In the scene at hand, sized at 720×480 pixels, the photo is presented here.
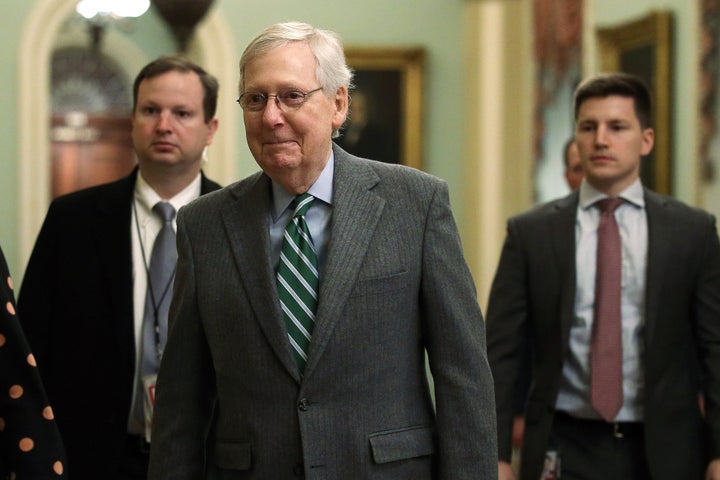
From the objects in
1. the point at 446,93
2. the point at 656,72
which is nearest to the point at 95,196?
the point at 656,72

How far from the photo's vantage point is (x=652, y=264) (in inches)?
186

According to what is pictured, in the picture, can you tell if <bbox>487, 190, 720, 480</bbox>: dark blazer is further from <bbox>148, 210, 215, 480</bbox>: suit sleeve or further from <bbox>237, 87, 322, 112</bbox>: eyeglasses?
<bbox>237, 87, 322, 112</bbox>: eyeglasses

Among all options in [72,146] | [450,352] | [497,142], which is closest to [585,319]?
[450,352]

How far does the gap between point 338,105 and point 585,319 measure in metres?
1.73

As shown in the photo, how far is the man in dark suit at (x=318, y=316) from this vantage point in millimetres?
3209

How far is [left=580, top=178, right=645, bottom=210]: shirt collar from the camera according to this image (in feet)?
16.0

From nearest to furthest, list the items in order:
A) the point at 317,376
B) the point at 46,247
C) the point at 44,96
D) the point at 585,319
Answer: the point at 317,376
the point at 46,247
the point at 585,319
the point at 44,96

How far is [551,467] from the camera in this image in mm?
4730

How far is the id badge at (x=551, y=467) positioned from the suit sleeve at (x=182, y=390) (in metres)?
1.67

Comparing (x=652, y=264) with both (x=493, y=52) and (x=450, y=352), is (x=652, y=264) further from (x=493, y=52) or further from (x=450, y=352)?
(x=493, y=52)

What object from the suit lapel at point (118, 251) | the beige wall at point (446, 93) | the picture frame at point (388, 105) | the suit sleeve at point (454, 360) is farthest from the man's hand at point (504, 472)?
the picture frame at point (388, 105)

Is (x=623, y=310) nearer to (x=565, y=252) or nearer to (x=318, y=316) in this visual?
(x=565, y=252)

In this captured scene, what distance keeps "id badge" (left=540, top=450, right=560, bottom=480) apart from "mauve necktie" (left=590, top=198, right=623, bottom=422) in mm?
233

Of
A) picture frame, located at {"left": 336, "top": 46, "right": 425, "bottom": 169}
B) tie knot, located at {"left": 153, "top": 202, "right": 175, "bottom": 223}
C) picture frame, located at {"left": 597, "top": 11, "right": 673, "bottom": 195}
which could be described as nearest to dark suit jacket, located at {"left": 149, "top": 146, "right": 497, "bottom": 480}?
tie knot, located at {"left": 153, "top": 202, "right": 175, "bottom": 223}
